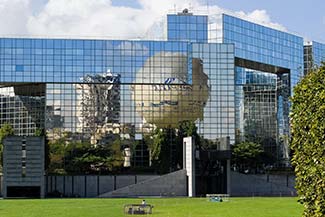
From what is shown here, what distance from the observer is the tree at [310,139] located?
1723 cm

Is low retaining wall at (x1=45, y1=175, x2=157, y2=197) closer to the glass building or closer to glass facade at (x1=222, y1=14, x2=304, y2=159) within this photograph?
the glass building

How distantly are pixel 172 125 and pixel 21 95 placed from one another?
29.4 metres

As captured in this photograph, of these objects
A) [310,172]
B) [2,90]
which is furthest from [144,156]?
[310,172]

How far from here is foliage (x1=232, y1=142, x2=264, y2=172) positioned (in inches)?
4670

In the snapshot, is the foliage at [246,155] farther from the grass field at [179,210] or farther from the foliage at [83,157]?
the grass field at [179,210]

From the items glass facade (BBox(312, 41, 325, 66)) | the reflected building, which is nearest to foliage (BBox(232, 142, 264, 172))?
the reflected building

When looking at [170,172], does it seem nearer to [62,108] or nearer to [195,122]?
[195,122]

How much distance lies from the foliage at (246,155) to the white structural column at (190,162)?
16.3m

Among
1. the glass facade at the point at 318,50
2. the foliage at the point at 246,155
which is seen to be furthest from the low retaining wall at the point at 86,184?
the glass facade at the point at 318,50

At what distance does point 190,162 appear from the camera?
3971 inches

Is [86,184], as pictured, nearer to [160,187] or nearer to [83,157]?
[83,157]

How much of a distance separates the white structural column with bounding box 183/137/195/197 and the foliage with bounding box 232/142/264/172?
53.4 feet

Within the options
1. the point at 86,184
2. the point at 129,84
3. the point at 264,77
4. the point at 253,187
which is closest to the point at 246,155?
the point at 253,187

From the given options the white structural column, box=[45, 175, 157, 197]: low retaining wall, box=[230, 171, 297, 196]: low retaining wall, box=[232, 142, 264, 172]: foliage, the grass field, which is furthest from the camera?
box=[232, 142, 264, 172]: foliage
